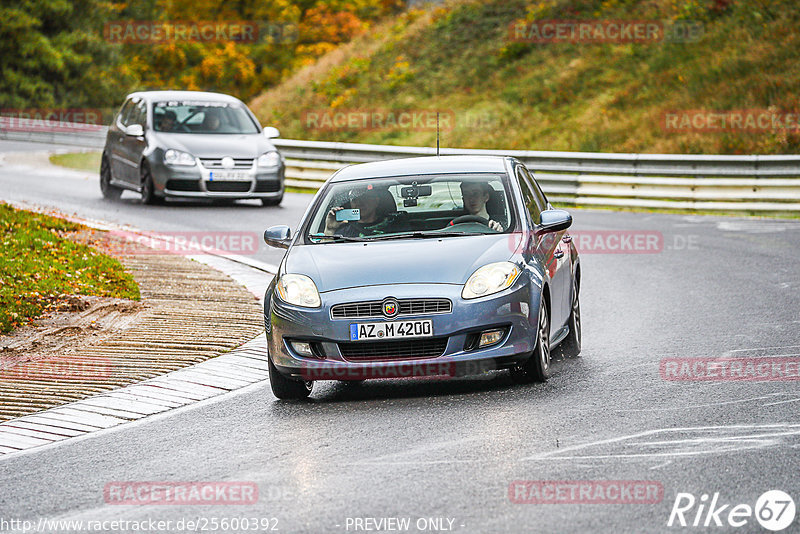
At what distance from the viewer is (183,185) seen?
21328mm

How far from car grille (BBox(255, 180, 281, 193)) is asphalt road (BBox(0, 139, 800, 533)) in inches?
427

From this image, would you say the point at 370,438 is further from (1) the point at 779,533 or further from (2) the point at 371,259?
(1) the point at 779,533

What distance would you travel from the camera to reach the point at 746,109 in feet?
93.9

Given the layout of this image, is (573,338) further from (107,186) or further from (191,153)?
(107,186)

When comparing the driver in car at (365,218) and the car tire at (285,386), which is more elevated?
the driver in car at (365,218)

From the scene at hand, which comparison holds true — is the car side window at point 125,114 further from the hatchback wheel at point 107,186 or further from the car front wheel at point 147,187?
the car front wheel at point 147,187

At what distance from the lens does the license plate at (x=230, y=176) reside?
21.2 m

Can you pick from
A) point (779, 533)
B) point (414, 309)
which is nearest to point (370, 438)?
point (414, 309)

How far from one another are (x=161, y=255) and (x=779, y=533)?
11320 mm

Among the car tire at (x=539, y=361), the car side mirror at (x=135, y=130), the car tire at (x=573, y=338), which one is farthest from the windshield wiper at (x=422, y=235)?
the car side mirror at (x=135, y=130)

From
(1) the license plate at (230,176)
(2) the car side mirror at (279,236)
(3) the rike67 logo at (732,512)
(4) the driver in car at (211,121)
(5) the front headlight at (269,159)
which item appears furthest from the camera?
(4) the driver in car at (211,121)

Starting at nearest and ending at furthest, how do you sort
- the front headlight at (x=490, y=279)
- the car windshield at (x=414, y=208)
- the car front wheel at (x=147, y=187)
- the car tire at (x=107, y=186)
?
the front headlight at (x=490, y=279), the car windshield at (x=414, y=208), the car front wheel at (x=147, y=187), the car tire at (x=107, y=186)

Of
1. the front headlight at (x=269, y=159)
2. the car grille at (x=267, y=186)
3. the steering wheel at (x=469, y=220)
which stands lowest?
the car grille at (x=267, y=186)

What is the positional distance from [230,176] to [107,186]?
9.76 feet
